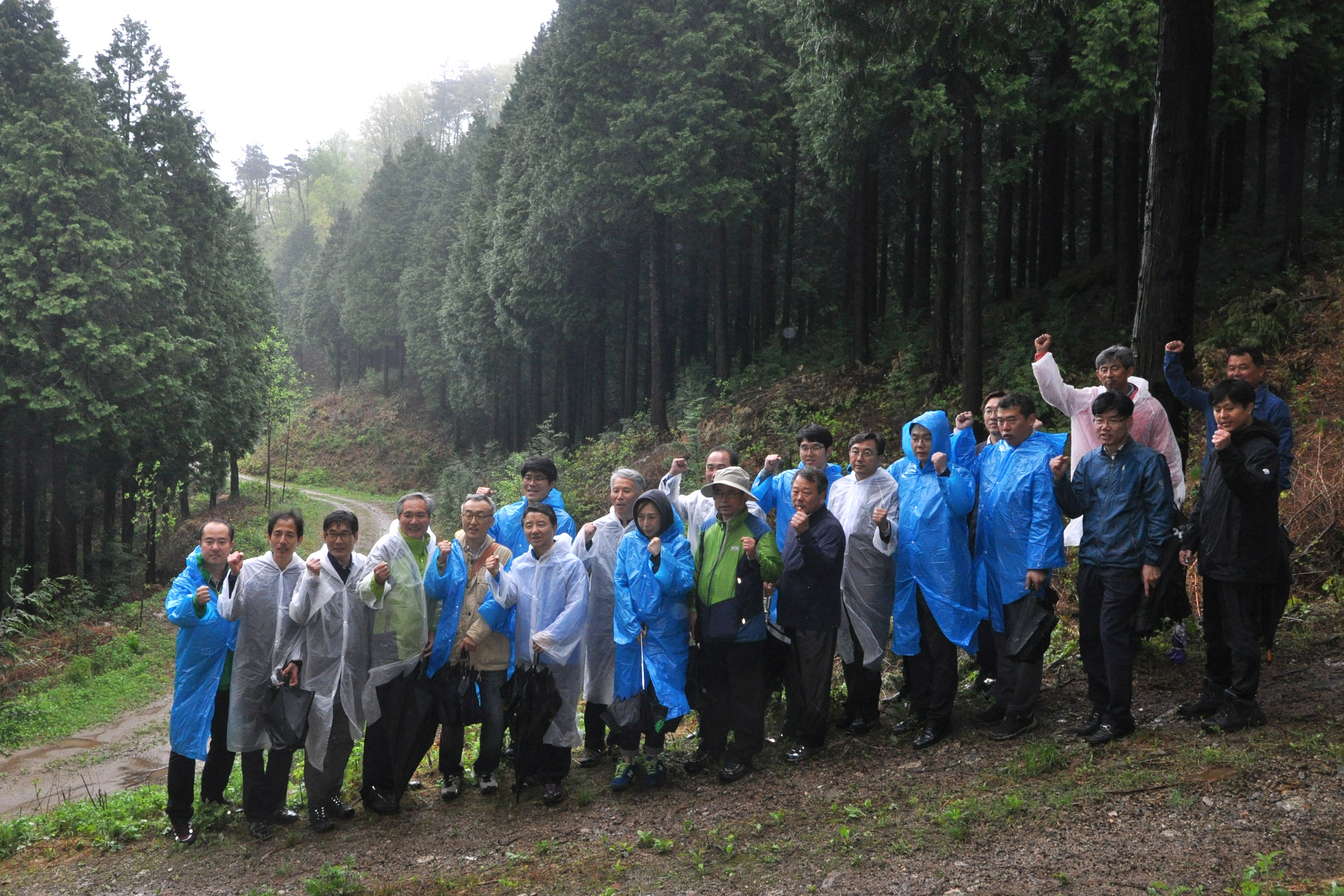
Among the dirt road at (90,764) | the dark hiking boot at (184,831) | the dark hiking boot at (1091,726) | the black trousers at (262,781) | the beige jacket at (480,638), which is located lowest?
the dirt road at (90,764)

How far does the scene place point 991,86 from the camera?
51.0 ft

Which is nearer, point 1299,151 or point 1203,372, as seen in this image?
point 1203,372

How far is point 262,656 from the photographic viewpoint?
20.6 ft

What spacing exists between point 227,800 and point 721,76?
66.6 feet

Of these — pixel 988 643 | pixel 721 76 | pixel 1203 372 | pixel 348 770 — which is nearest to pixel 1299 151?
pixel 1203 372

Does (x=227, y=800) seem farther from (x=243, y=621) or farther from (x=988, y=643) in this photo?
(x=988, y=643)

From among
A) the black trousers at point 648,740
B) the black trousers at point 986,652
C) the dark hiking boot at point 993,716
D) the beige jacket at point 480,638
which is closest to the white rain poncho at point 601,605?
the black trousers at point 648,740

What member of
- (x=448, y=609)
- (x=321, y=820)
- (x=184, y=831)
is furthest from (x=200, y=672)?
(x=448, y=609)

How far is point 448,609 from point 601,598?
110cm

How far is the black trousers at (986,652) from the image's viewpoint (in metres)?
6.77

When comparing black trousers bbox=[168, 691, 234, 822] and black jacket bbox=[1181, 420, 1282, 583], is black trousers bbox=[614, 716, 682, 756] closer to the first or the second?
black trousers bbox=[168, 691, 234, 822]

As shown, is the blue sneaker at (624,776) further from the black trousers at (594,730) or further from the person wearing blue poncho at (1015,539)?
the person wearing blue poncho at (1015,539)

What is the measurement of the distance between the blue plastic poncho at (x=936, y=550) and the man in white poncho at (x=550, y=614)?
2223 millimetres

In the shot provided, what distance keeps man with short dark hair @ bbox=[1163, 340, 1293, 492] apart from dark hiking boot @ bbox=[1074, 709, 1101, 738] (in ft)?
5.18
